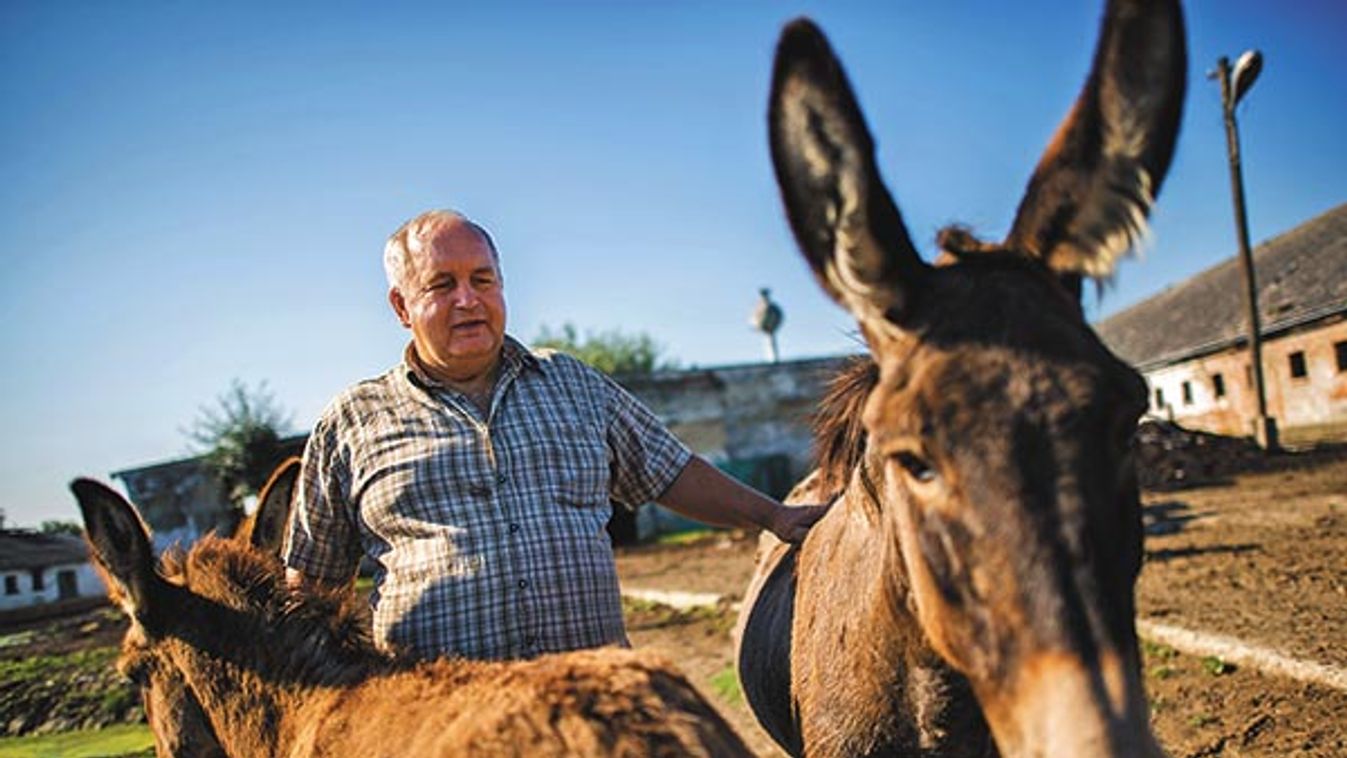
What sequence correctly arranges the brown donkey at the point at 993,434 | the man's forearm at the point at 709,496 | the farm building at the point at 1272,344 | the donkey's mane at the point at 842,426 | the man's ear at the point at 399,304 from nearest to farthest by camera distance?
the brown donkey at the point at 993,434 < the donkey's mane at the point at 842,426 < the man's ear at the point at 399,304 < the man's forearm at the point at 709,496 < the farm building at the point at 1272,344

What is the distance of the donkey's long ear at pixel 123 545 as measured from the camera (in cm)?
249

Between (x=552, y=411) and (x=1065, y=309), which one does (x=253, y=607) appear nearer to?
(x=552, y=411)

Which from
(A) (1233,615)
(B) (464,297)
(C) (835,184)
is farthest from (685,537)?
(C) (835,184)

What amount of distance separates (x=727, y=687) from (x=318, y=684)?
16.3 ft

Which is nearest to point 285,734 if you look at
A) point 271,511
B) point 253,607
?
point 253,607

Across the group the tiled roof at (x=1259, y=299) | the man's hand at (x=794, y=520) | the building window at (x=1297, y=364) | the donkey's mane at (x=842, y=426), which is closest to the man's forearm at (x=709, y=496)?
the man's hand at (x=794, y=520)

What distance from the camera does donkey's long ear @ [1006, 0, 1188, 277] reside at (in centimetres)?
172

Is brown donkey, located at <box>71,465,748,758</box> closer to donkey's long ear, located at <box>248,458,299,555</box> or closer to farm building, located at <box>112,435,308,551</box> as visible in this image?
donkey's long ear, located at <box>248,458,299,555</box>

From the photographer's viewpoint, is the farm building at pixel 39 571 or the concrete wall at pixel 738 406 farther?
the concrete wall at pixel 738 406

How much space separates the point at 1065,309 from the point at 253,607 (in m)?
2.57

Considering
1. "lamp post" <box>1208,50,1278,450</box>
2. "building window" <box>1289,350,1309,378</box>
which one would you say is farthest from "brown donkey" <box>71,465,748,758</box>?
"building window" <box>1289,350,1309,378</box>

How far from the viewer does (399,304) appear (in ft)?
11.2

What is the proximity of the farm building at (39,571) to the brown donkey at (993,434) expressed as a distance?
459 centimetres

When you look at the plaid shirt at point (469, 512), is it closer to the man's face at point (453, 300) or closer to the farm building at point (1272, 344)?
the man's face at point (453, 300)
